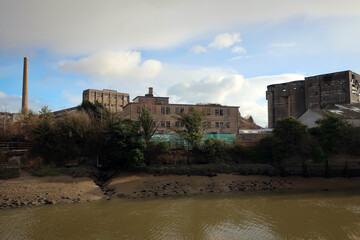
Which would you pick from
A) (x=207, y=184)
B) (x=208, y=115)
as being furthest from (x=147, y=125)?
(x=208, y=115)

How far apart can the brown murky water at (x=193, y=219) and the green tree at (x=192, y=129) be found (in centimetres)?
1019

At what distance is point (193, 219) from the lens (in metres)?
18.3

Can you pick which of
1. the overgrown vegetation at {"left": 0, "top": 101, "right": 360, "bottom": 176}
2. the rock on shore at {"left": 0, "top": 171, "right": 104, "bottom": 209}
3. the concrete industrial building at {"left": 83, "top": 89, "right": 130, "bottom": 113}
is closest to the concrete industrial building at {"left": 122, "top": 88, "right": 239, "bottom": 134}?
the overgrown vegetation at {"left": 0, "top": 101, "right": 360, "bottom": 176}

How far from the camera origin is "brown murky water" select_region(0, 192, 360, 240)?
15.3m

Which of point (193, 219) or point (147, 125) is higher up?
point (147, 125)

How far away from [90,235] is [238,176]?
19052mm

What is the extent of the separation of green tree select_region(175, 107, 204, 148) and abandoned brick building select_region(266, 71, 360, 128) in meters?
23.8

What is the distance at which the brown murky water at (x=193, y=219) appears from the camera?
15312 mm

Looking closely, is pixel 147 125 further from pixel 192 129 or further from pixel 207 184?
pixel 207 184

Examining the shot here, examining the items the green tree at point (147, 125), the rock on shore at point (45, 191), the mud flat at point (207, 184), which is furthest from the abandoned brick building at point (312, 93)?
the rock on shore at point (45, 191)

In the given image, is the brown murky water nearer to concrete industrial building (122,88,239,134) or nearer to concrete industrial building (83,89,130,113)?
concrete industrial building (122,88,239,134)

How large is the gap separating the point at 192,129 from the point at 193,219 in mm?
16927

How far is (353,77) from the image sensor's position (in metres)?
60.4

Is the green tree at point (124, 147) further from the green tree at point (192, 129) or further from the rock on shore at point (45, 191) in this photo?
the green tree at point (192, 129)
